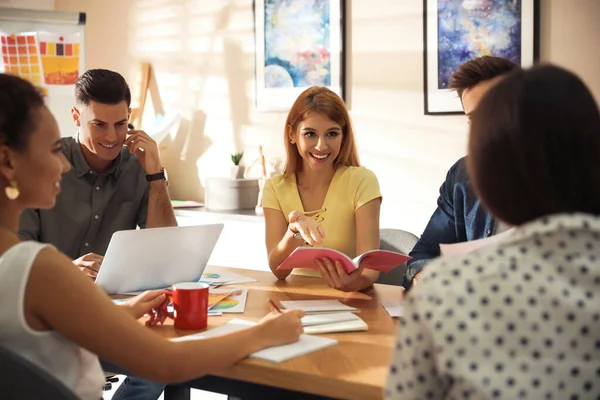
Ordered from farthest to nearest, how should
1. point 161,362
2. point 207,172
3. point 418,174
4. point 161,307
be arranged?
point 207,172, point 418,174, point 161,307, point 161,362

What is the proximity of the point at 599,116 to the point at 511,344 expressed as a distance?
0.99ft

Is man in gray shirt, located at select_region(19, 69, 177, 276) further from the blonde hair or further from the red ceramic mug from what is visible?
the red ceramic mug

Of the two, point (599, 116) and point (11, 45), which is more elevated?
point (11, 45)

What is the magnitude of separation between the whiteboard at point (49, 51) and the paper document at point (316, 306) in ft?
7.67

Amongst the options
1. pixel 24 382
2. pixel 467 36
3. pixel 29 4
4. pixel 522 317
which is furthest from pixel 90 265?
pixel 29 4

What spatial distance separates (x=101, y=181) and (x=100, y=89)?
32cm

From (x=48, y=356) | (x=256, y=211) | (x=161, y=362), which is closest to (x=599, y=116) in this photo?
(x=161, y=362)

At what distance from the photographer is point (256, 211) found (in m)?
3.65

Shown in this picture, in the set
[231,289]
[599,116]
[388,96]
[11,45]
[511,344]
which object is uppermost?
[11,45]

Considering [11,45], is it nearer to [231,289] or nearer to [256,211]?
[256,211]

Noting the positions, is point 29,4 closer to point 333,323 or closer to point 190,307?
point 190,307

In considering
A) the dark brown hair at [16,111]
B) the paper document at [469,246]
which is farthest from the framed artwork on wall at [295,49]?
the dark brown hair at [16,111]

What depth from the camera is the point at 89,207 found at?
2.34 m

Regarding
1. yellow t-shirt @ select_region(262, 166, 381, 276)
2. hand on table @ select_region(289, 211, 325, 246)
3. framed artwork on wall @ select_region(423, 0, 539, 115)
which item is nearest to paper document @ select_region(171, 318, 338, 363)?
hand on table @ select_region(289, 211, 325, 246)
